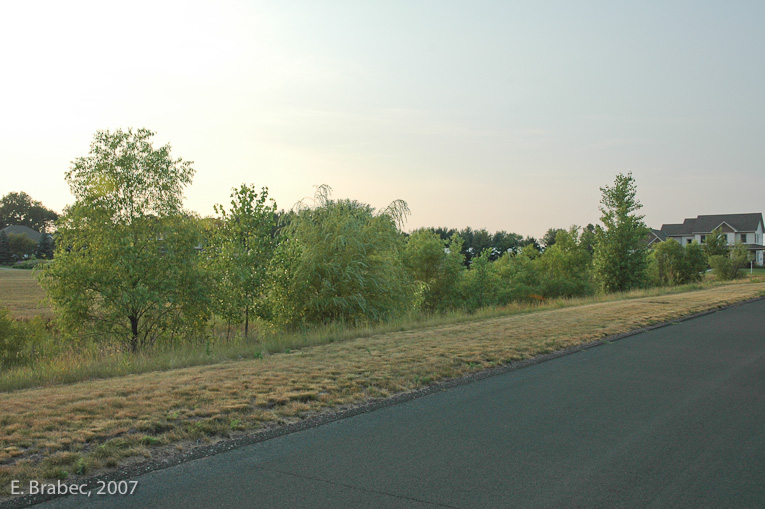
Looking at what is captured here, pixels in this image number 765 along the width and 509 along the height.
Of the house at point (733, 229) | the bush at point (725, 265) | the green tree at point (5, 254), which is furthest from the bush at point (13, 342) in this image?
the house at point (733, 229)

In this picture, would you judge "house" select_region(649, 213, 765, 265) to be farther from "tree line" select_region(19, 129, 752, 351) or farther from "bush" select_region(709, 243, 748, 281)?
"tree line" select_region(19, 129, 752, 351)

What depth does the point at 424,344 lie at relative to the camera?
1220cm

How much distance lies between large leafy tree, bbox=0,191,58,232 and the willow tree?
113667mm

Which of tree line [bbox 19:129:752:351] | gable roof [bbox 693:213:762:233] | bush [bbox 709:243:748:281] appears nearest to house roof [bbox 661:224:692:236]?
gable roof [bbox 693:213:762:233]

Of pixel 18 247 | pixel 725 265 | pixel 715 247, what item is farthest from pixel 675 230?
pixel 18 247

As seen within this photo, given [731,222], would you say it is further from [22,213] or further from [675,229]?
[22,213]

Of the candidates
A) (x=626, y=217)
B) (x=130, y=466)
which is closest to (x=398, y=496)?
(x=130, y=466)

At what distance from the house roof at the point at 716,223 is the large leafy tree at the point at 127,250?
304 feet

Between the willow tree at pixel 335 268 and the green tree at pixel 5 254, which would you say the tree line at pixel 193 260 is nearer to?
the willow tree at pixel 335 268

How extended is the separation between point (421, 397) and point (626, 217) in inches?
1365

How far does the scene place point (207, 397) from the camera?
23.1ft

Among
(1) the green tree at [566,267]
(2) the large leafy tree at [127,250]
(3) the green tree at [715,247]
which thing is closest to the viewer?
(2) the large leafy tree at [127,250]

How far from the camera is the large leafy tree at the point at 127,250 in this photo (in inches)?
506

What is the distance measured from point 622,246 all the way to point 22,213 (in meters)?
118
